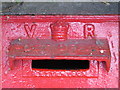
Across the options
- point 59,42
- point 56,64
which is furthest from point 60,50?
point 56,64

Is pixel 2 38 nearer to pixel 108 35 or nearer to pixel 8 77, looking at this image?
pixel 8 77

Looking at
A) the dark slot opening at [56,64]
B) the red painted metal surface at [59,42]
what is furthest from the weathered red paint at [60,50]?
the dark slot opening at [56,64]

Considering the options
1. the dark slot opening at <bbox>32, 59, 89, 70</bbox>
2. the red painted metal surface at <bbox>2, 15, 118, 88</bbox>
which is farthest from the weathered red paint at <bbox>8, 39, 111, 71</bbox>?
the dark slot opening at <bbox>32, 59, 89, 70</bbox>

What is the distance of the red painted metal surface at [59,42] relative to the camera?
1330 millimetres

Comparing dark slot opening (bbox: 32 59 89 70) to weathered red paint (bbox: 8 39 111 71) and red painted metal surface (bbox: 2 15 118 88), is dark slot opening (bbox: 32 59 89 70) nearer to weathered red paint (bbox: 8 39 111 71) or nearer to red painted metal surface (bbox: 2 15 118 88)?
red painted metal surface (bbox: 2 15 118 88)

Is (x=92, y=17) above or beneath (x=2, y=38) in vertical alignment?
above

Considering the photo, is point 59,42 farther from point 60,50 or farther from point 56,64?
point 56,64

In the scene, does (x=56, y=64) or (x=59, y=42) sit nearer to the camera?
(x=59, y=42)

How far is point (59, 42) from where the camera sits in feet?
4.54

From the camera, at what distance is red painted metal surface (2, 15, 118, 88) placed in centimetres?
133

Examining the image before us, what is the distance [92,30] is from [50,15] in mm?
328

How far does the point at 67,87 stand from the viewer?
1517 millimetres

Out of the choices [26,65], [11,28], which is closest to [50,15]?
[11,28]

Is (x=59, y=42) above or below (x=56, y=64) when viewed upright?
above
